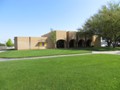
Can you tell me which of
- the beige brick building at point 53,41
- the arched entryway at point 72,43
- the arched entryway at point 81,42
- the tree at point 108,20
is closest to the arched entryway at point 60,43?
the beige brick building at point 53,41

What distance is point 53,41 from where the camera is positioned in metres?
44.0

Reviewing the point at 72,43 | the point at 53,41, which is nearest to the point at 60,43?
the point at 53,41

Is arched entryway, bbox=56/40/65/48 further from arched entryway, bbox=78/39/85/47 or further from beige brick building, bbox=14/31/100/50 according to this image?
arched entryway, bbox=78/39/85/47

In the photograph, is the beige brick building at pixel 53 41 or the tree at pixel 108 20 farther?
the beige brick building at pixel 53 41

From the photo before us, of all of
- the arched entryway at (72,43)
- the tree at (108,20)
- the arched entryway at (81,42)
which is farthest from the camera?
the arched entryway at (81,42)

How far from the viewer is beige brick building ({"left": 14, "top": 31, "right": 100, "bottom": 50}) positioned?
4119 cm

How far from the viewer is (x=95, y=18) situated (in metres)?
40.3

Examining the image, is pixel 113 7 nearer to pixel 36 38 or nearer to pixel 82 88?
pixel 36 38

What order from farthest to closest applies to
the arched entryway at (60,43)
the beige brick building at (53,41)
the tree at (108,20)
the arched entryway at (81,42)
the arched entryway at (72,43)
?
→ the arched entryway at (81,42) < the arched entryway at (72,43) < the arched entryway at (60,43) < the beige brick building at (53,41) < the tree at (108,20)

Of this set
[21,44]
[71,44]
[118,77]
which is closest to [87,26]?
[71,44]

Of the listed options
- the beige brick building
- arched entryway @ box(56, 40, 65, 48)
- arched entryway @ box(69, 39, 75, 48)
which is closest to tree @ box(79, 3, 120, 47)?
the beige brick building

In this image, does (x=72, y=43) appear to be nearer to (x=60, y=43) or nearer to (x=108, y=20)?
(x=60, y=43)

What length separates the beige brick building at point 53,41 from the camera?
4119 centimetres

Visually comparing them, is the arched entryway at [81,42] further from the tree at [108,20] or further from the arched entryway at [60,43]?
the tree at [108,20]
